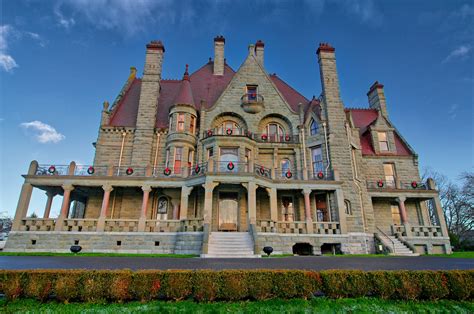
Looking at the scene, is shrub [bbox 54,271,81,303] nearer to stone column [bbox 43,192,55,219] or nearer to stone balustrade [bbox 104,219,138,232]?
stone balustrade [bbox 104,219,138,232]

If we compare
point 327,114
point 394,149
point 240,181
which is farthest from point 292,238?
point 394,149

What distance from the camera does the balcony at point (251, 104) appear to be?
84.3 ft

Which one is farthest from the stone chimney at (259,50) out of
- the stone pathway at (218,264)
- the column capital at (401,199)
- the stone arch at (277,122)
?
the stone pathway at (218,264)

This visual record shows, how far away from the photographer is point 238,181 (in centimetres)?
1898

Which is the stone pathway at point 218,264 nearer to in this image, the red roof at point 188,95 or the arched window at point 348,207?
the arched window at point 348,207

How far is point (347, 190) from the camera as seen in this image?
73.2 feet

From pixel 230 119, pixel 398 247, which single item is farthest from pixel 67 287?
pixel 398 247

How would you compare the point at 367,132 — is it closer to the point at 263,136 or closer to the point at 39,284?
the point at 263,136

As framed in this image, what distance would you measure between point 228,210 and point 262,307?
1734 cm

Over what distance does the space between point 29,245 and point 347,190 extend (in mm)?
25205

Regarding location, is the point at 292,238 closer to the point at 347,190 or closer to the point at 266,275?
the point at 347,190

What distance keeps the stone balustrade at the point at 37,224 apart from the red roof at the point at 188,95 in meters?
10.7

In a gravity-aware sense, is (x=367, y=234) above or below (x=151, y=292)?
above

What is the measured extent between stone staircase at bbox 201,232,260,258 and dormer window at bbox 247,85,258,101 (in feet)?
47.8
